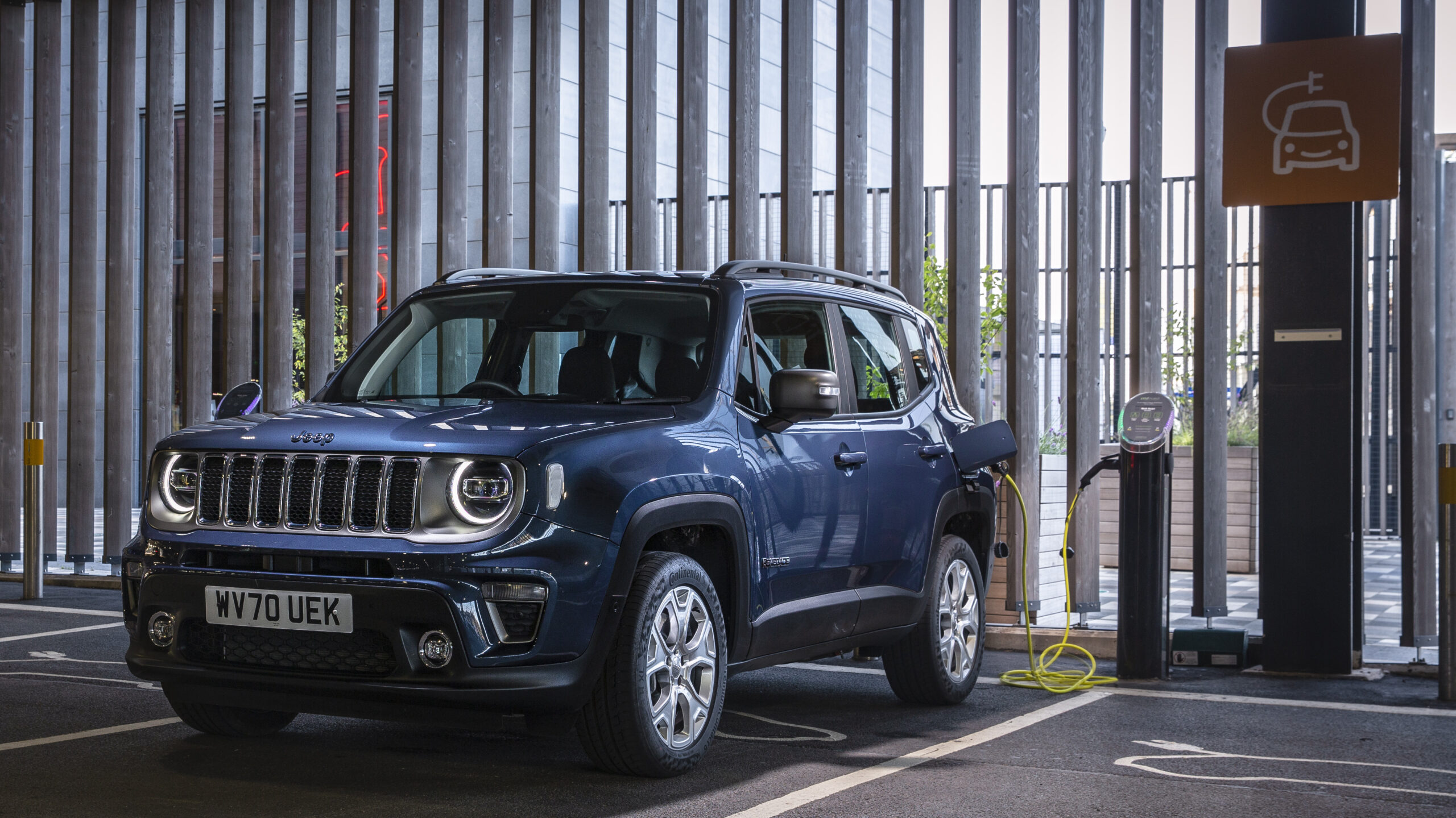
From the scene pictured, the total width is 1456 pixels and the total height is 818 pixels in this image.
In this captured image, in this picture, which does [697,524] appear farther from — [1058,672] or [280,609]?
[1058,672]

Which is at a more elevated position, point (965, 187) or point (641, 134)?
point (641, 134)

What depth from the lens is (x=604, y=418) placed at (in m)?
4.84

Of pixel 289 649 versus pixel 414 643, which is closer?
pixel 414 643

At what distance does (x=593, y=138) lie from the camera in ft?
32.9

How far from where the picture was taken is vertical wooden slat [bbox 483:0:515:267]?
34.0ft

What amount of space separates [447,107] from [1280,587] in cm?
628

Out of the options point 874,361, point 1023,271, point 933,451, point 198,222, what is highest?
point 198,222

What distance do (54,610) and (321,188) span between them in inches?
137

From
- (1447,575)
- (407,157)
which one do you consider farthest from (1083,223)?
(407,157)

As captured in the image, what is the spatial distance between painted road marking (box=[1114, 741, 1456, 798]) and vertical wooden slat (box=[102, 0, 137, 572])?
8.51 metres

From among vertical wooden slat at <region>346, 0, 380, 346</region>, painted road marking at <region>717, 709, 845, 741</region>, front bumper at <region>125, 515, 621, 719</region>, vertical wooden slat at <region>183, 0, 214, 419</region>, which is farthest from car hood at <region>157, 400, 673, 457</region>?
vertical wooden slat at <region>183, 0, 214, 419</region>

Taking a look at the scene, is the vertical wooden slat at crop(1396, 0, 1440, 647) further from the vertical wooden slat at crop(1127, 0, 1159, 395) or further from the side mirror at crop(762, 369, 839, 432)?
the side mirror at crop(762, 369, 839, 432)

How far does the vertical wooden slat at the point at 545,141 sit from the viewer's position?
400 inches

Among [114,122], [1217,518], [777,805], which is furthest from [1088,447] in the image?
[114,122]
